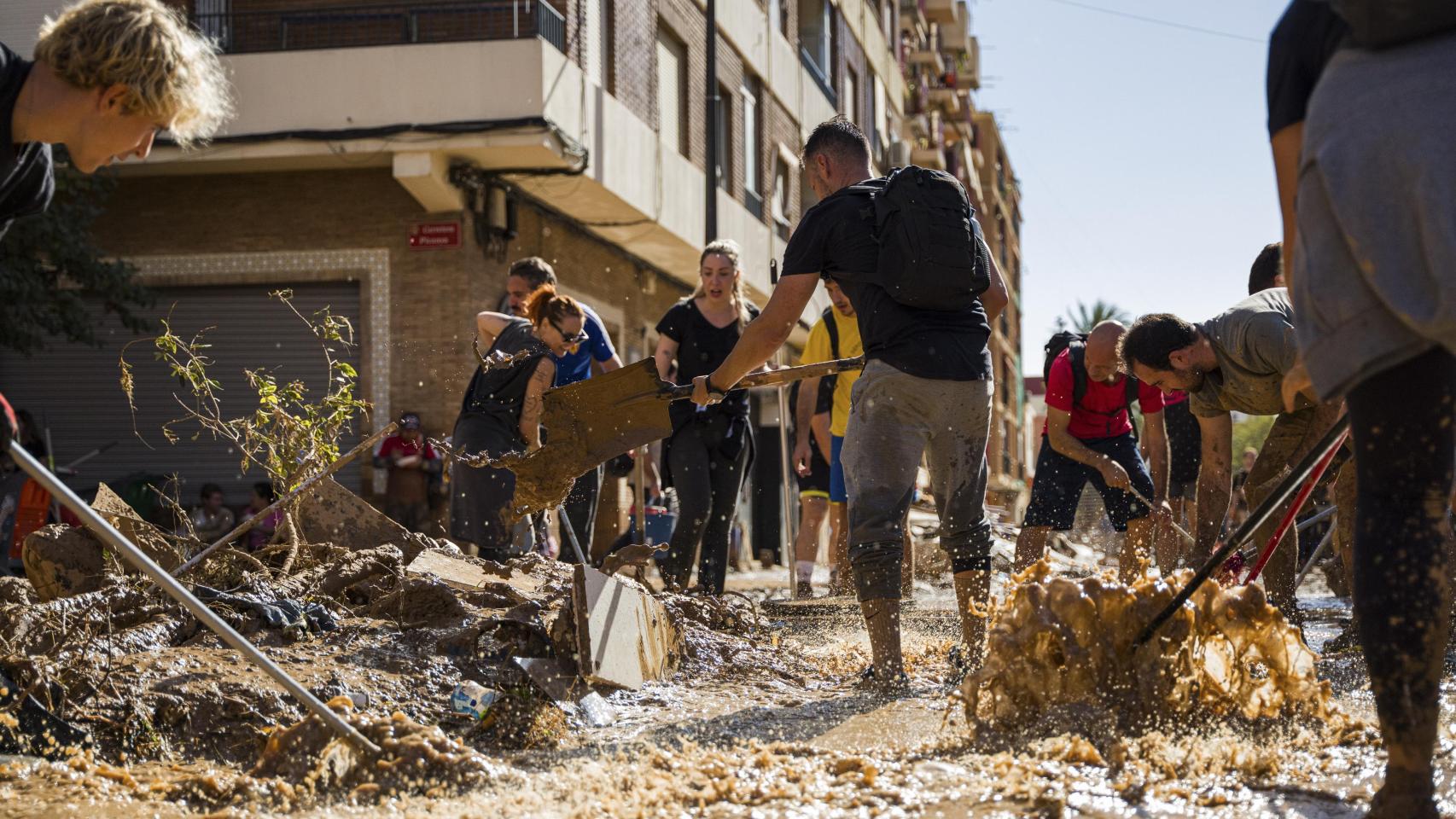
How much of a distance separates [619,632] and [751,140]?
19916mm

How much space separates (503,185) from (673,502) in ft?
13.2

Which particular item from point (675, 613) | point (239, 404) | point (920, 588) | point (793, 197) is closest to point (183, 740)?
point (675, 613)

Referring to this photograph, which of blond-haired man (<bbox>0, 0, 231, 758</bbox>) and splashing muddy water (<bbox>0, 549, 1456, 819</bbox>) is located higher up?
blond-haired man (<bbox>0, 0, 231, 758</bbox>)

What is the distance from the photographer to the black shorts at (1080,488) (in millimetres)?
7988

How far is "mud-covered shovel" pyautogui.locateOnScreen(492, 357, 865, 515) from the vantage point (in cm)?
571

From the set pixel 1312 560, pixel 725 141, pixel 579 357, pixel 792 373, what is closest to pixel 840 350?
pixel 579 357

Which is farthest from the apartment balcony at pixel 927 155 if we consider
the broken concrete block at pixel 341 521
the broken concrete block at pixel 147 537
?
the broken concrete block at pixel 147 537

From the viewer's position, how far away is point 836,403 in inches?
375

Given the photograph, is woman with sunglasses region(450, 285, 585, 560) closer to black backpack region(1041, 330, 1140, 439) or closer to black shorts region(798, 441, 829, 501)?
black backpack region(1041, 330, 1140, 439)

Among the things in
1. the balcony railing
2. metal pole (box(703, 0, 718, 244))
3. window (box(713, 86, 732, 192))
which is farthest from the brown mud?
window (box(713, 86, 732, 192))

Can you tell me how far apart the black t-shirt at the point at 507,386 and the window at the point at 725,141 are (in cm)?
1529

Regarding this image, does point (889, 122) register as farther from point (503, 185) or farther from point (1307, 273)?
point (1307, 273)

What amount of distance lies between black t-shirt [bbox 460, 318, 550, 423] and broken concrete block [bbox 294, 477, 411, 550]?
2.69ft

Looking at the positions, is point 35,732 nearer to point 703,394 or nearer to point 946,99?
point 703,394
